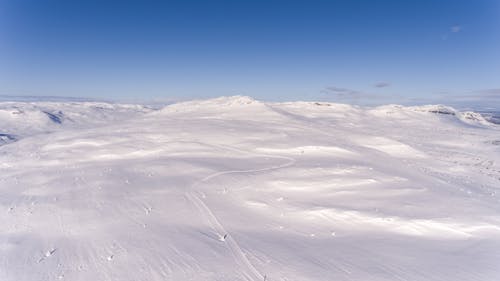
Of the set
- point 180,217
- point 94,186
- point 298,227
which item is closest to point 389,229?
point 298,227

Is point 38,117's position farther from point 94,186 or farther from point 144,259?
point 144,259

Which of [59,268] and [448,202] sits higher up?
[448,202]

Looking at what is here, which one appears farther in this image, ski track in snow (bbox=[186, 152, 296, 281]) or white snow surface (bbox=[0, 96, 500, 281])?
white snow surface (bbox=[0, 96, 500, 281])

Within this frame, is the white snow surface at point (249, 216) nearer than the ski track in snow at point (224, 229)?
No

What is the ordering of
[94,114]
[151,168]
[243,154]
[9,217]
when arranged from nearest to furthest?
[9,217] < [151,168] < [243,154] < [94,114]

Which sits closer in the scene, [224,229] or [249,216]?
[224,229]

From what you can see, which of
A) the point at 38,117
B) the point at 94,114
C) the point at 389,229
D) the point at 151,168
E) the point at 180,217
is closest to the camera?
the point at 389,229

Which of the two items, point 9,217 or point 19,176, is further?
point 19,176

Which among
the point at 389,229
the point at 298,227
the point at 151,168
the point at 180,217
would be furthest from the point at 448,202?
the point at 151,168
